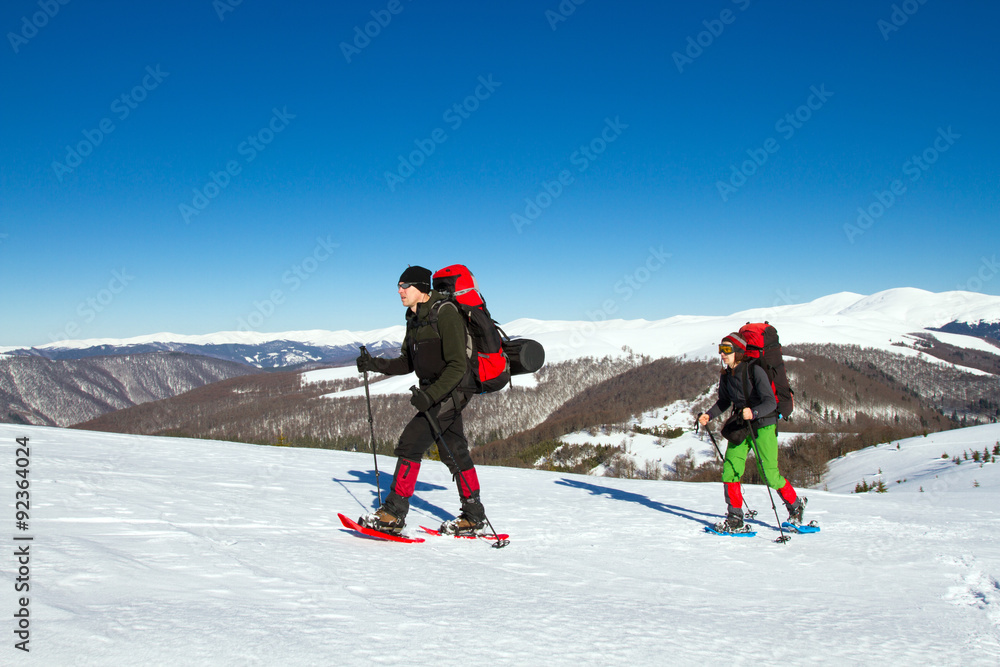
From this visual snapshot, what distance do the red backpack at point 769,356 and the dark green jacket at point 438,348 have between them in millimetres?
3785

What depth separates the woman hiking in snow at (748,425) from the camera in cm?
A: 720

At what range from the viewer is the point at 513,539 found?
6.40 m

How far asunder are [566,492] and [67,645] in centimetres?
850

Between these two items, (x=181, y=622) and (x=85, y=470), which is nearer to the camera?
(x=181, y=622)

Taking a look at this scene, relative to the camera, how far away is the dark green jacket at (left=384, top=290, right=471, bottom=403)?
217 inches

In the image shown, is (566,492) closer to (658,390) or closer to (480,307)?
(480,307)

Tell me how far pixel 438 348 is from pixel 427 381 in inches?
15.5

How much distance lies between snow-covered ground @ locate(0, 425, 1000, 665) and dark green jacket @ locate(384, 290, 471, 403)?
5.19 feet

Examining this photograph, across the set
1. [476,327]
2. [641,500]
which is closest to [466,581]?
[476,327]

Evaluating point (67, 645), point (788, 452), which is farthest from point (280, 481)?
point (788, 452)

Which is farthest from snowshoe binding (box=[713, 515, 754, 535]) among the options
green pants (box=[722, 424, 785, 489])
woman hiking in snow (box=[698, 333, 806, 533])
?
green pants (box=[722, 424, 785, 489])

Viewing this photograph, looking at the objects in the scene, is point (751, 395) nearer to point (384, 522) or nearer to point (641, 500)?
point (641, 500)

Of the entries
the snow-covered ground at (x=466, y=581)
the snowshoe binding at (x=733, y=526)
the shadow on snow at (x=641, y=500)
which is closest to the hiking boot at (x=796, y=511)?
the snow-covered ground at (x=466, y=581)

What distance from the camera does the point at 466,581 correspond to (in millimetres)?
4422
